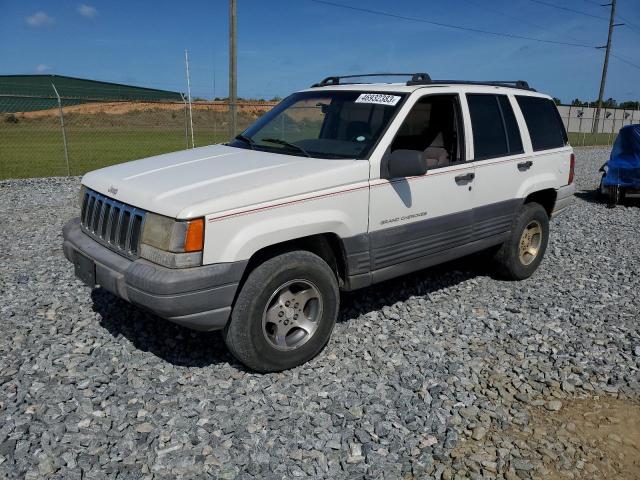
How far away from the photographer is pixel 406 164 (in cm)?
381

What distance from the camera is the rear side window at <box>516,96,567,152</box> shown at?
5.43 meters

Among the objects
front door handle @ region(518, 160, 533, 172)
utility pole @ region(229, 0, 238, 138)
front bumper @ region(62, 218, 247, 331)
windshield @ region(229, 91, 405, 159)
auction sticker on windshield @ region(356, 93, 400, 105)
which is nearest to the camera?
front bumper @ region(62, 218, 247, 331)

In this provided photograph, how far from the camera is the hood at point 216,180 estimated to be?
Result: 322cm

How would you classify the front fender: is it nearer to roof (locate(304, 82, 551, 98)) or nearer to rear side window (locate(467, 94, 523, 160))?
roof (locate(304, 82, 551, 98))

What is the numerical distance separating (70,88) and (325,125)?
40.6 m

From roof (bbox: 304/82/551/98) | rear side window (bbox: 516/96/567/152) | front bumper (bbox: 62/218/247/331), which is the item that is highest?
roof (bbox: 304/82/551/98)

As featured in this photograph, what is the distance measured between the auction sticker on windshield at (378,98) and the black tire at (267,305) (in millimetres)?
1437

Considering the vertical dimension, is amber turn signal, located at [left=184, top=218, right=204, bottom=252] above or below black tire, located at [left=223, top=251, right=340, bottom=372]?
above

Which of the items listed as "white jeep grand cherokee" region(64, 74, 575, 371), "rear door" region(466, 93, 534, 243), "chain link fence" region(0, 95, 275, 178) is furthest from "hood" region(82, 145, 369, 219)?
"chain link fence" region(0, 95, 275, 178)

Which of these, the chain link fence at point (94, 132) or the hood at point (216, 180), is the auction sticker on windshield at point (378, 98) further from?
the chain link fence at point (94, 132)

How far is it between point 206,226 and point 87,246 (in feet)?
3.99

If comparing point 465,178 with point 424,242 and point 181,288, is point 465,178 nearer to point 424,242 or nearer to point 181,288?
point 424,242

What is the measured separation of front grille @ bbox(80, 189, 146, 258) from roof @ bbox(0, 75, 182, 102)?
33.2m

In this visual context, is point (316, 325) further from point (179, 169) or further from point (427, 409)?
point (179, 169)
